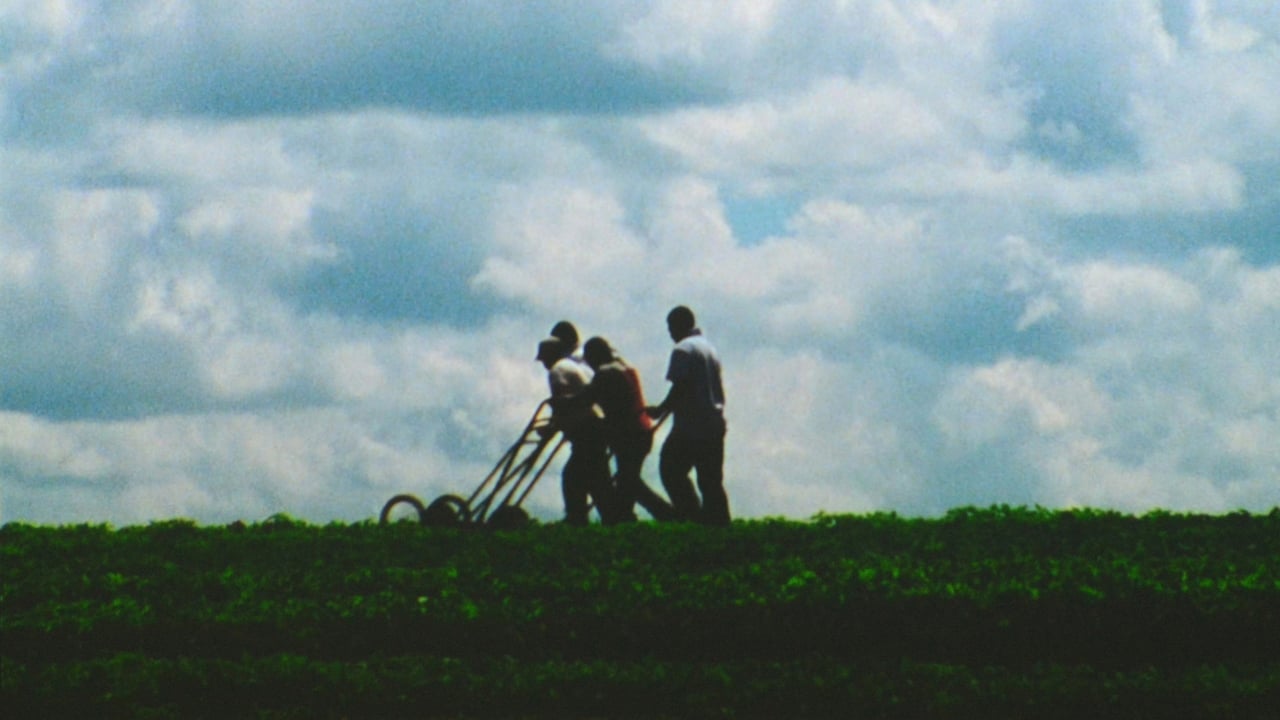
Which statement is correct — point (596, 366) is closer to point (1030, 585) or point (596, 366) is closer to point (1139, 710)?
point (1030, 585)

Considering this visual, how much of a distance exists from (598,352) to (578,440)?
965mm

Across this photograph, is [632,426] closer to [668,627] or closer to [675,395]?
[675,395]

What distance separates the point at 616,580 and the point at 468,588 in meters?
1.28

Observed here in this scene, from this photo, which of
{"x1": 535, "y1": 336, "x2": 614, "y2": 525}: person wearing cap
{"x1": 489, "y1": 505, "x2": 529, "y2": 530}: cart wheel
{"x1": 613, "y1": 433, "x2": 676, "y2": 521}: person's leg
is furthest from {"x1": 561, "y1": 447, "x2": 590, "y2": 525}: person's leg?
{"x1": 489, "y1": 505, "x2": 529, "y2": 530}: cart wheel

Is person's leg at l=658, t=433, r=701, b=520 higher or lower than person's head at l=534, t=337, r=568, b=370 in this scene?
lower

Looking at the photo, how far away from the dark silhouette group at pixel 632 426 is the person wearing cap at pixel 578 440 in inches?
0.4

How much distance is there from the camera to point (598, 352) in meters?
17.4

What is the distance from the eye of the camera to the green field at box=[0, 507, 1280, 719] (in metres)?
11.3

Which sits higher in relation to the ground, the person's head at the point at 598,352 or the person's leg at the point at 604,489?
the person's head at the point at 598,352

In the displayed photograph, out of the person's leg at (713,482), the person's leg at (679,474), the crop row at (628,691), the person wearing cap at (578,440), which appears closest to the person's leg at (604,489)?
the person wearing cap at (578,440)

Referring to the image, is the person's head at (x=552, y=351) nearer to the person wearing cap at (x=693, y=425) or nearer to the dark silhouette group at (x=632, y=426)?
the dark silhouette group at (x=632, y=426)

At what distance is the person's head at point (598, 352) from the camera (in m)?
17.3

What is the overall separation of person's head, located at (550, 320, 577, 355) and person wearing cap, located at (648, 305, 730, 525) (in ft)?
4.41

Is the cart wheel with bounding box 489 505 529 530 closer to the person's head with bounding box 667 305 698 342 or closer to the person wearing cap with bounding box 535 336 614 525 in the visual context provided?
the person wearing cap with bounding box 535 336 614 525
